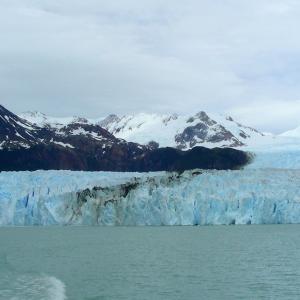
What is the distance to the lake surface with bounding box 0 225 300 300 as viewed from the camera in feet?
74.5

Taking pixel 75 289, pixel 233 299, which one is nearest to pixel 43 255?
pixel 75 289

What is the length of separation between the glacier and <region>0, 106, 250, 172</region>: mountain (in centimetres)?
3068

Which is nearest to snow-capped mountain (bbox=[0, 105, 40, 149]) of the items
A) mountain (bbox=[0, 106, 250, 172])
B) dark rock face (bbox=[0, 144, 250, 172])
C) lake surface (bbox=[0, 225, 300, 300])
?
mountain (bbox=[0, 106, 250, 172])

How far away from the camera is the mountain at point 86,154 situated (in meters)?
100

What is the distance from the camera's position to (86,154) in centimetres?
11600

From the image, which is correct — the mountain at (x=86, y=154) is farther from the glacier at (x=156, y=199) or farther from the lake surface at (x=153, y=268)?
the lake surface at (x=153, y=268)

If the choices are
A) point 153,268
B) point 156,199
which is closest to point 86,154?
point 156,199

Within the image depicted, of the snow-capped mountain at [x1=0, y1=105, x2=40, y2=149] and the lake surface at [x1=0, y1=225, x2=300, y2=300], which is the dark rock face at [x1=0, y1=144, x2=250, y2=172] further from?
the lake surface at [x1=0, y1=225, x2=300, y2=300]

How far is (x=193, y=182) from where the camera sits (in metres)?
56.5

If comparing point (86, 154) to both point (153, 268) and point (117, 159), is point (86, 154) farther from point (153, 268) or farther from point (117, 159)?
point (153, 268)

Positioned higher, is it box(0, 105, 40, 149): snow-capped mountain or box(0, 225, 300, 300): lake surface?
box(0, 105, 40, 149): snow-capped mountain

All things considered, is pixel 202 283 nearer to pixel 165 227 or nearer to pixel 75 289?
pixel 75 289

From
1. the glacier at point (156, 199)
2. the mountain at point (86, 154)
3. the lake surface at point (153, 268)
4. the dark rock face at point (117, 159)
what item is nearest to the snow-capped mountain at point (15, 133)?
the mountain at point (86, 154)

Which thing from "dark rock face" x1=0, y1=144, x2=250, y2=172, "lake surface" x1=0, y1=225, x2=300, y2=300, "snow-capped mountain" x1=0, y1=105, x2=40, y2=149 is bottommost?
"lake surface" x1=0, y1=225, x2=300, y2=300
